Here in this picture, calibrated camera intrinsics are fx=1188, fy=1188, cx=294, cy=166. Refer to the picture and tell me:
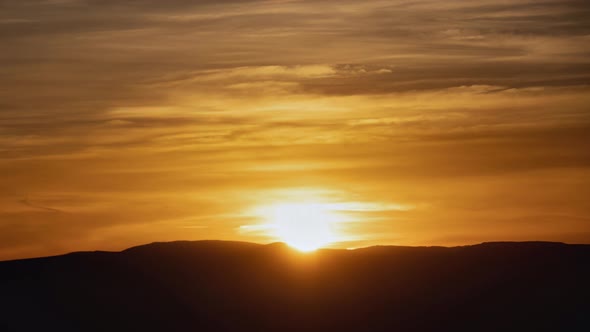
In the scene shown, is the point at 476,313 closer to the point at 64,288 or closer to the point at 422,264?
the point at 422,264

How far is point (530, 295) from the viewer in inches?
2125

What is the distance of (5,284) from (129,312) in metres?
5.73

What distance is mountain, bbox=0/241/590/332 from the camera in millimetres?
52406

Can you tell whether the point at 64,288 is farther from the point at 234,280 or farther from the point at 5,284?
the point at 234,280

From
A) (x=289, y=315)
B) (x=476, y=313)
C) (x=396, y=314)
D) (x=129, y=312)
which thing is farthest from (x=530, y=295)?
(x=129, y=312)

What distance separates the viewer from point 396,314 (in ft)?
175

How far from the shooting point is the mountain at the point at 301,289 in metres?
52.4

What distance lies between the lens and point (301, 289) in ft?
185

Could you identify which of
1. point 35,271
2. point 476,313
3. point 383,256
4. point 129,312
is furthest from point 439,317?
point 35,271

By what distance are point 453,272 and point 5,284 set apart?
67.7 feet

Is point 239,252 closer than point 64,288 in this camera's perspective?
No

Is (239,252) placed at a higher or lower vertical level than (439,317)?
higher

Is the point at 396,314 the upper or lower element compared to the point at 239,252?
lower

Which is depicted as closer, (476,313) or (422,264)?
(476,313)
